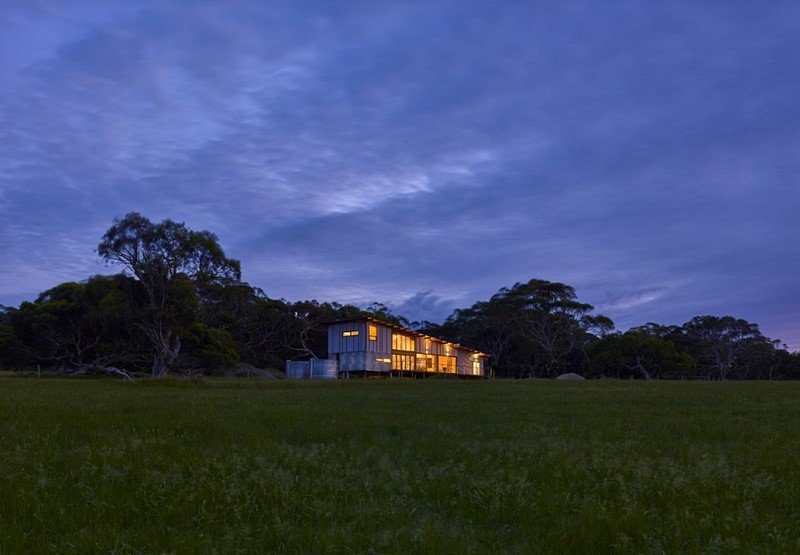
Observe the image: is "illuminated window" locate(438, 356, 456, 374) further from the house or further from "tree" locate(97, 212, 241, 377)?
"tree" locate(97, 212, 241, 377)

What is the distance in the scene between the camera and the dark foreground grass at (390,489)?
529 cm

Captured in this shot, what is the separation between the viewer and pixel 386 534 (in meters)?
5.19

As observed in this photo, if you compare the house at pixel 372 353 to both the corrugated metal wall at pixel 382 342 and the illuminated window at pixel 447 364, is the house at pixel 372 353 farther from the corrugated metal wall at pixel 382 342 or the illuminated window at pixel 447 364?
the illuminated window at pixel 447 364

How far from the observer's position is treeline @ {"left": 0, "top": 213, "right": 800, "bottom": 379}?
5450 centimetres

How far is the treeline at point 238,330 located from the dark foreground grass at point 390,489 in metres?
42.9

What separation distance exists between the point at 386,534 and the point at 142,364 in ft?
209

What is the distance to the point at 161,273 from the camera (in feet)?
181

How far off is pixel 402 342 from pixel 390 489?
7463 centimetres

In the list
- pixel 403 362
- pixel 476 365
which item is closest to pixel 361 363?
pixel 403 362

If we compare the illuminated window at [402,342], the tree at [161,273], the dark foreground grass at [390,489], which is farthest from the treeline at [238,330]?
the dark foreground grass at [390,489]

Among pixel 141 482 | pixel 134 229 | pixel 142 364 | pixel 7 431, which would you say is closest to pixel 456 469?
pixel 141 482

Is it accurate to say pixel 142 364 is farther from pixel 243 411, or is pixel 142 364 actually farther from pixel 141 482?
pixel 141 482

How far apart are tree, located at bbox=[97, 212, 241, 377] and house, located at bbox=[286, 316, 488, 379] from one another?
1930cm

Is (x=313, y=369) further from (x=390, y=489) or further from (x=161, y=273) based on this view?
(x=390, y=489)
